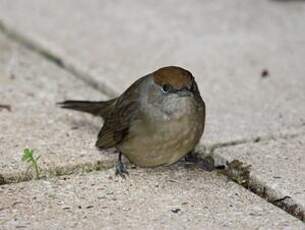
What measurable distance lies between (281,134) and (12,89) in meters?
1.89

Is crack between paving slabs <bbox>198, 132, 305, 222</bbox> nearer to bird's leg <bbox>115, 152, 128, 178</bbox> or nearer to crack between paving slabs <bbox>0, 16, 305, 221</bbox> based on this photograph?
crack between paving slabs <bbox>0, 16, 305, 221</bbox>

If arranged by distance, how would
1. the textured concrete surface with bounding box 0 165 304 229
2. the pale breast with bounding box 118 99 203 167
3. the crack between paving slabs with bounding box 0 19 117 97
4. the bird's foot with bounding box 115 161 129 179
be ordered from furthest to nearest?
the crack between paving slabs with bounding box 0 19 117 97, the bird's foot with bounding box 115 161 129 179, the pale breast with bounding box 118 99 203 167, the textured concrete surface with bounding box 0 165 304 229

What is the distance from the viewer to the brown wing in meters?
4.61

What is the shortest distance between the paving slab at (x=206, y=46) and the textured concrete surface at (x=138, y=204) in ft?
1.98

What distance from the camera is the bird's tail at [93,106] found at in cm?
516

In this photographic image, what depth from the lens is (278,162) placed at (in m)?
4.67

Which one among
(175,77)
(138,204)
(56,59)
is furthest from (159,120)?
(56,59)

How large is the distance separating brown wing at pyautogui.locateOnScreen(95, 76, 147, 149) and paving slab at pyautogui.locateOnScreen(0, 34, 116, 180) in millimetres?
107

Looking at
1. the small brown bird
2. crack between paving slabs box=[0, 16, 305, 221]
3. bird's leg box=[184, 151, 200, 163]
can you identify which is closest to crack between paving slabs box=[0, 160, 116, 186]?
crack between paving slabs box=[0, 16, 305, 221]

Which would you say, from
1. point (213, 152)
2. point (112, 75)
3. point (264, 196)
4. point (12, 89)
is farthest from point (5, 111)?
point (264, 196)

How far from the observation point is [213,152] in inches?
190

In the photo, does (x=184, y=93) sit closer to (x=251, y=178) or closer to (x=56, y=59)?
(x=251, y=178)

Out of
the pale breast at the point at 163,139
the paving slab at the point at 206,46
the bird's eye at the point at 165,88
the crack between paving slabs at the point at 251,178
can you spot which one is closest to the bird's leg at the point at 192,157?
the crack between paving slabs at the point at 251,178

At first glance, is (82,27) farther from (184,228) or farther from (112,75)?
(184,228)
